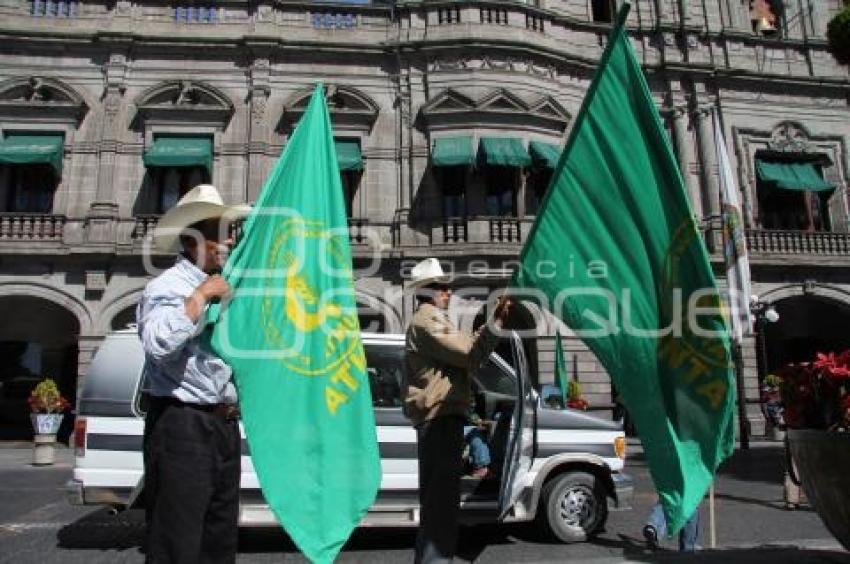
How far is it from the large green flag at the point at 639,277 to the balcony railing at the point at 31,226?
51.1ft

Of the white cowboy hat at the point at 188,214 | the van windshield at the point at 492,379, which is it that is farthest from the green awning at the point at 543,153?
the white cowboy hat at the point at 188,214

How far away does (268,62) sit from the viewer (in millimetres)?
18125

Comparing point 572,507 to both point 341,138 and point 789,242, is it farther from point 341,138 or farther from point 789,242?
point 789,242

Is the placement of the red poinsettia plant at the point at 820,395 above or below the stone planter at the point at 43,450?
above

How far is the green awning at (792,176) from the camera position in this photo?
1967 centimetres

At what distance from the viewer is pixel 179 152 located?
1716cm

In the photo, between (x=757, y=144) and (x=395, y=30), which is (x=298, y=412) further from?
(x=757, y=144)

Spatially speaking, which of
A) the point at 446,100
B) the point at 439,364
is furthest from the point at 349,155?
the point at 439,364

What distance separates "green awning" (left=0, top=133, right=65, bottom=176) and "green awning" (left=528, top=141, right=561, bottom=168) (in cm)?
1146

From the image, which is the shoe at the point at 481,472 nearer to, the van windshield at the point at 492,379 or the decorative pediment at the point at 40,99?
the van windshield at the point at 492,379

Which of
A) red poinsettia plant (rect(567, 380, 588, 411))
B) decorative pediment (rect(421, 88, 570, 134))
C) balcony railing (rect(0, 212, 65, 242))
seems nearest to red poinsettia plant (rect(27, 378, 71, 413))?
balcony railing (rect(0, 212, 65, 242))

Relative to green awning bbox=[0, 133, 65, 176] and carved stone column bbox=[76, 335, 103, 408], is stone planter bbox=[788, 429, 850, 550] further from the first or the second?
green awning bbox=[0, 133, 65, 176]

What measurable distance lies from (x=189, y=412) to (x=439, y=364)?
1631 millimetres

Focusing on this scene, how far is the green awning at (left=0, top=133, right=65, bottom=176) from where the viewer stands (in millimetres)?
16656
